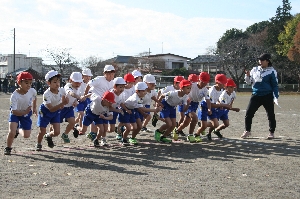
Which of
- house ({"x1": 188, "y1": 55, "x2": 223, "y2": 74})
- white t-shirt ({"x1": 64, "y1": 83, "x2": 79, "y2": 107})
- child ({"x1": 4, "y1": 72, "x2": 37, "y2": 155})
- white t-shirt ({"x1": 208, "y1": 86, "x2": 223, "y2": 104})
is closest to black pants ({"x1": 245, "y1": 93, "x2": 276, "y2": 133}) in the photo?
white t-shirt ({"x1": 208, "y1": 86, "x2": 223, "y2": 104})

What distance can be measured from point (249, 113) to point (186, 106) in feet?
6.32

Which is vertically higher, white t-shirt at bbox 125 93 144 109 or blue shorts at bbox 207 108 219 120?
white t-shirt at bbox 125 93 144 109

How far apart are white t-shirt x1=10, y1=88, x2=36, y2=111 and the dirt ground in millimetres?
958

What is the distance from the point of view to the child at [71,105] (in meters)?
11.5

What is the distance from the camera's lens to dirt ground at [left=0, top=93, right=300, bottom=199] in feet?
20.6

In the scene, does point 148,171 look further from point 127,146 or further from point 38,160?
point 127,146

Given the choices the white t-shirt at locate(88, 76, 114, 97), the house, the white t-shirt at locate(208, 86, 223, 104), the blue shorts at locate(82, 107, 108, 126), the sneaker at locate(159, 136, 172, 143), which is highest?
the house

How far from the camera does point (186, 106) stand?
1209cm

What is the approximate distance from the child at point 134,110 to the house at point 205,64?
207ft

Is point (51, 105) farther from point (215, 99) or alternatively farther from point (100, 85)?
point (215, 99)

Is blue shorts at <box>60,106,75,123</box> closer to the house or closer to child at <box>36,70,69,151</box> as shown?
child at <box>36,70,69,151</box>

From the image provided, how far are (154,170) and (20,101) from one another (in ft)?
11.6

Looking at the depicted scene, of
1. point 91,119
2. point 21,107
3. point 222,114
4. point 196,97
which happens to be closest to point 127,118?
point 91,119

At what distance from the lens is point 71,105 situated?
39.0ft
